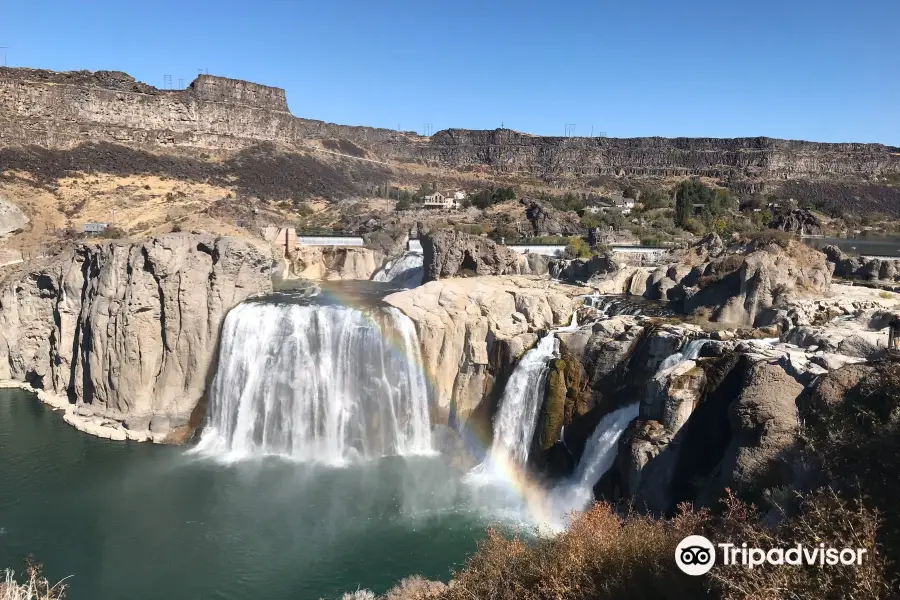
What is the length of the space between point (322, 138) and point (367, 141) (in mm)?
10270

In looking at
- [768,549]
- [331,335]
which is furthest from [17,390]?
[768,549]

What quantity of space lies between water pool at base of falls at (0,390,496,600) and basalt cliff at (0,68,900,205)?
44.4m

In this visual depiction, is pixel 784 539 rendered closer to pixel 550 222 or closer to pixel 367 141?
pixel 550 222

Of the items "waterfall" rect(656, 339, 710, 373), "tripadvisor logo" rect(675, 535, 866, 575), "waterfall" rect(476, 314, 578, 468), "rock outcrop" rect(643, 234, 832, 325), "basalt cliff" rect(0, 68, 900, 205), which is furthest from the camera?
"basalt cliff" rect(0, 68, 900, 205)

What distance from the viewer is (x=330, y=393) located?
20.7 meters

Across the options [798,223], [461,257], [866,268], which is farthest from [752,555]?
[798,223]

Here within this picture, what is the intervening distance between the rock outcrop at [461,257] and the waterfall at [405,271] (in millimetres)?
4054

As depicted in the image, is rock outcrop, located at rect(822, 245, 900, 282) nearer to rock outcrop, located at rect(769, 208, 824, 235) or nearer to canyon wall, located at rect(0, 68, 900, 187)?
rock outcrop, located at rect(769, 208, 824, 235)

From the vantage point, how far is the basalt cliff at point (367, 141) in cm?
5866

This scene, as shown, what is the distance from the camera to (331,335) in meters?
21.0

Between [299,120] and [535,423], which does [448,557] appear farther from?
[299,120]

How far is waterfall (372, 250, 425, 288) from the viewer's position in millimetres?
33344

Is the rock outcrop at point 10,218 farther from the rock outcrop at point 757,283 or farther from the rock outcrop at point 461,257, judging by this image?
the rock outcrop at point 757,283

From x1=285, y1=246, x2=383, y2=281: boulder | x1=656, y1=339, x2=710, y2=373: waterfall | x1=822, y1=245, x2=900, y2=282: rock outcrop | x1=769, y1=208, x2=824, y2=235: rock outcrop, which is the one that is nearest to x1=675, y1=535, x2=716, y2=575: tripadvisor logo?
x1=656, y1=339, x2=710, y2=373: waterfall
